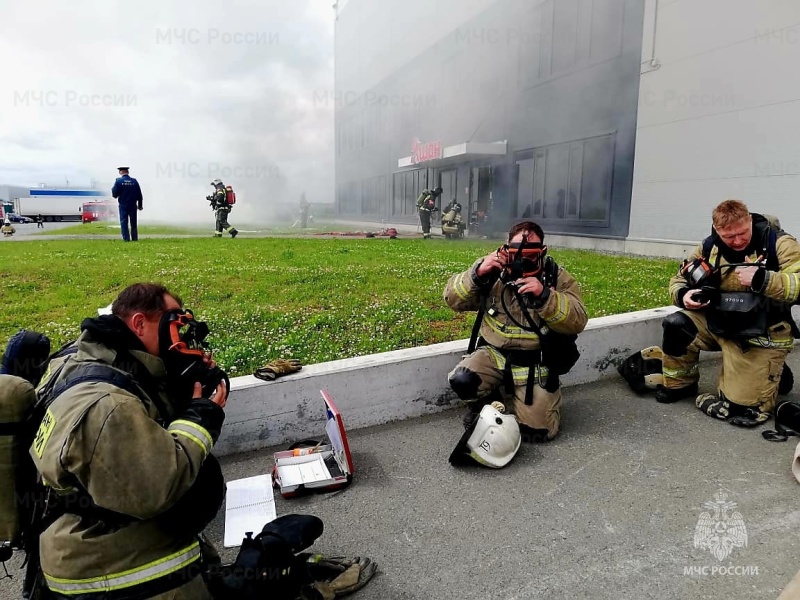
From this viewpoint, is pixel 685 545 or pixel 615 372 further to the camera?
pixel 615 372

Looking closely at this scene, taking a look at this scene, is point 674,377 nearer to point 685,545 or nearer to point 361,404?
point 685,545

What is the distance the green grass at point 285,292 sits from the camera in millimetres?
4191

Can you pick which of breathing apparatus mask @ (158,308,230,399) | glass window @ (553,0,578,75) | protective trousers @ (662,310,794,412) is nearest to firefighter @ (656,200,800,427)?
protective trousers @ (662,310,794,412)

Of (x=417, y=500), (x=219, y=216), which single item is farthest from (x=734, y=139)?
(x=219, y=216)

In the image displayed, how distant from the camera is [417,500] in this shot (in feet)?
8.42

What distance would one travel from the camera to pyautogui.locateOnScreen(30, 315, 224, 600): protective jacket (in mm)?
1333

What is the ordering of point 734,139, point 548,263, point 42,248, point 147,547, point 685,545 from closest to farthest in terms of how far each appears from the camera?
point 147,547 → point 685,545 → point 548,263 → point 734,139 → point 42,248

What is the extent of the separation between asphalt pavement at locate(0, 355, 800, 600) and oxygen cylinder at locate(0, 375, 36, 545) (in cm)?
76

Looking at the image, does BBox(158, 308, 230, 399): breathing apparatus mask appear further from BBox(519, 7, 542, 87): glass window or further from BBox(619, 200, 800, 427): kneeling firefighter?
BBox(519, 7, 542, 87): glass window

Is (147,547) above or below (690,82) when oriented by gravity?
below

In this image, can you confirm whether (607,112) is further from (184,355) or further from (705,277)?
(184,355)

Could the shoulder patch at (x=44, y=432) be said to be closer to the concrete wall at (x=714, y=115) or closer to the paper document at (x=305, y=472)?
the paper document at (x=305, y=472)

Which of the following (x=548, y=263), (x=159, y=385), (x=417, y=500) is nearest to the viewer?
(x=159, y=385)

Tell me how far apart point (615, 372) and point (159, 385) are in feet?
11.5
